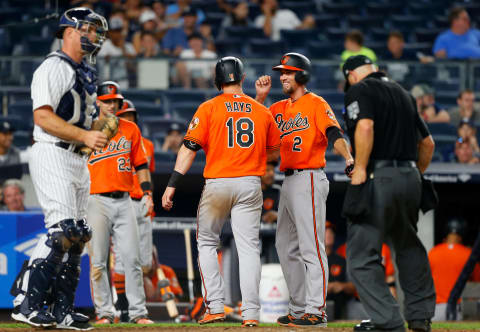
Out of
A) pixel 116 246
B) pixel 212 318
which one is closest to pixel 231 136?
pixel 212 318

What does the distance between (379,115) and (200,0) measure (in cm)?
907

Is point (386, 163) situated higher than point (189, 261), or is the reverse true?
point (386, 163)

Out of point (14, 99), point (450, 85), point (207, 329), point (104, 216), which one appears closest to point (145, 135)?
point (14, 99)

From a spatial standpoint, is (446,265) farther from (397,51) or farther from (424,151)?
(424,151)

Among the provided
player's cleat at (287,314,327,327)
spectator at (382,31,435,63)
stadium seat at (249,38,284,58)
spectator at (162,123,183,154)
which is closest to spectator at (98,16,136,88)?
spectator at (162,123,183,154)

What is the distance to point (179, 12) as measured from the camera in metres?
13.0

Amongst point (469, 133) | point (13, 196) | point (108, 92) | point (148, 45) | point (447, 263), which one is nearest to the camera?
point (108, 92)

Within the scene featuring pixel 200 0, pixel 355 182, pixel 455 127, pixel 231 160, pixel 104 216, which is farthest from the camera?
pixel 200 0

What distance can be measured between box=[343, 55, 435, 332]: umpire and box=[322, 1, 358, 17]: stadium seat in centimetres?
889

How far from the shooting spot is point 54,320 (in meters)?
4.99

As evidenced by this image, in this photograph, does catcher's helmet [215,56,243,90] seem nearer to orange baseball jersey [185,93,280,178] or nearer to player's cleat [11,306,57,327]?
orange baseball jersey [185,93,280,178]

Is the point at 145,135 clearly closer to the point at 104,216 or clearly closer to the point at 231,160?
the point at 104,216

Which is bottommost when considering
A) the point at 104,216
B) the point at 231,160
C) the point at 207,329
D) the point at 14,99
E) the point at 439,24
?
the point at 207,329

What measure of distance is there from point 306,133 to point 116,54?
5.78 meters
